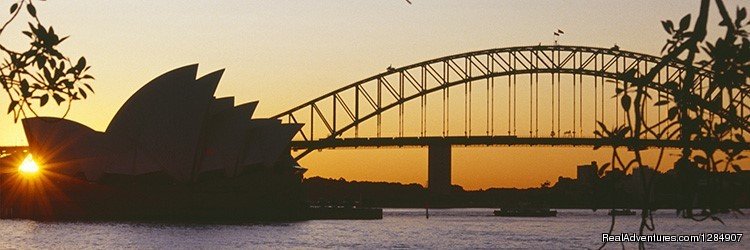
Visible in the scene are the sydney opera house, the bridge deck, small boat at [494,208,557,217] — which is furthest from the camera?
small boat at [494,208,557,217]

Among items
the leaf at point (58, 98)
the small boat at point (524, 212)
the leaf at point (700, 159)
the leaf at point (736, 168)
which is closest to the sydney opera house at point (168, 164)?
the small boat at point (524, 212)

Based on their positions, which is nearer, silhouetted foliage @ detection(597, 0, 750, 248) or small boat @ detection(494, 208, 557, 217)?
silhouetted foliage @ detection(597, 0, 750, 248)

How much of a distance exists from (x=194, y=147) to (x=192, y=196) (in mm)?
8969

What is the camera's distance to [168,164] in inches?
3479

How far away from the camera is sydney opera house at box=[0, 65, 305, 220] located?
82812 millimetres

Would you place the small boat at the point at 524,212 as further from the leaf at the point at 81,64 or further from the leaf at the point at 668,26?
the leaf at the point at 668,26

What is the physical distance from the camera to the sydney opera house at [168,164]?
82812mm

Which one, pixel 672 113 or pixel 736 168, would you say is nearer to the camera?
pixel 672 113

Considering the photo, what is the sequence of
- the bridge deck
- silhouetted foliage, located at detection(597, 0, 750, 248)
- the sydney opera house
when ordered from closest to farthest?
silhouetted foliage, located at detection(597, 0, 750, 248) < the sydney opera house < the bridge deck

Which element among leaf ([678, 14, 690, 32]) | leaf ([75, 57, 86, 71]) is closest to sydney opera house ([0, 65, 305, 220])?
leaf ([75, 57, 86, 71])

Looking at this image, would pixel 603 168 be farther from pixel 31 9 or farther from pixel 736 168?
pixel 31 9

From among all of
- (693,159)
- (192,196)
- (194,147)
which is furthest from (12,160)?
(693,159)

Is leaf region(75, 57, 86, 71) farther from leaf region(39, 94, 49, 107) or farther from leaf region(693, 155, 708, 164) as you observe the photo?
leaf region(693, 155, 708, 164)

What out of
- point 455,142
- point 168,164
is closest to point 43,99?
point 168,164
